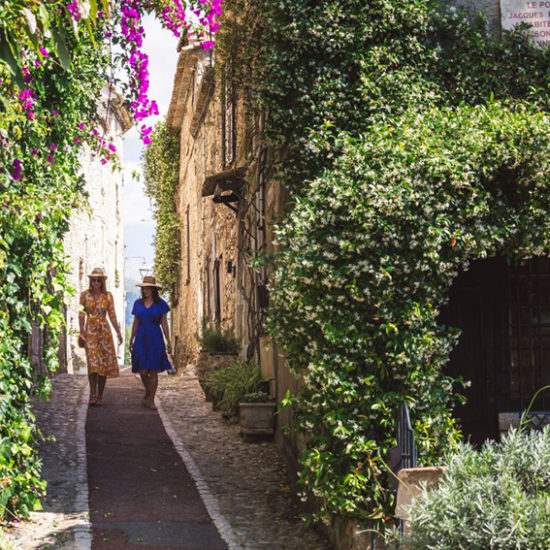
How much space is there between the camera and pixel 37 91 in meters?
5.92

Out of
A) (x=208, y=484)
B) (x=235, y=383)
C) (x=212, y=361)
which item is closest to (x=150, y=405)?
(x=212, y=361)

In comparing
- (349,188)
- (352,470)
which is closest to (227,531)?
(352,470)

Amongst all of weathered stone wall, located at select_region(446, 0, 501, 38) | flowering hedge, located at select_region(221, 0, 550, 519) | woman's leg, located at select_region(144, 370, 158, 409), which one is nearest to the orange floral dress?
woman's leg, located at select_region(144, 370, 158, 409)

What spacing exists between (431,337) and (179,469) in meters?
3.54

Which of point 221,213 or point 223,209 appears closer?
point 223,209

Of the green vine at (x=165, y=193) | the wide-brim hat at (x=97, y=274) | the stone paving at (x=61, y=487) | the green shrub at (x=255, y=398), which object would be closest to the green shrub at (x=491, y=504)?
the stone paving at (x=61, y=487)

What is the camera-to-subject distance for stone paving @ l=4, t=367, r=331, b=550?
19.1ft

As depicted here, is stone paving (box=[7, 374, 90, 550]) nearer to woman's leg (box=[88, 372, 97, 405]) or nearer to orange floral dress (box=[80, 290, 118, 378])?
woman's leg (box=[88, 372, 97, 405])

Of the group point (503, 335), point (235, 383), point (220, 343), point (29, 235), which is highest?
point (29, 235)

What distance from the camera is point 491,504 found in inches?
138

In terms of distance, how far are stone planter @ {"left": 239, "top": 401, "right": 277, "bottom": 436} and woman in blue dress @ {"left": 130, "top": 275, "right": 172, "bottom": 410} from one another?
2301 millimetres

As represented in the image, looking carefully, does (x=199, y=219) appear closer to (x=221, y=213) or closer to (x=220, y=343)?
(x=221, y=213)

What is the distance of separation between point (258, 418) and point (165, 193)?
15847mm

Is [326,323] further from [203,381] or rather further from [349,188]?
[203,381]
